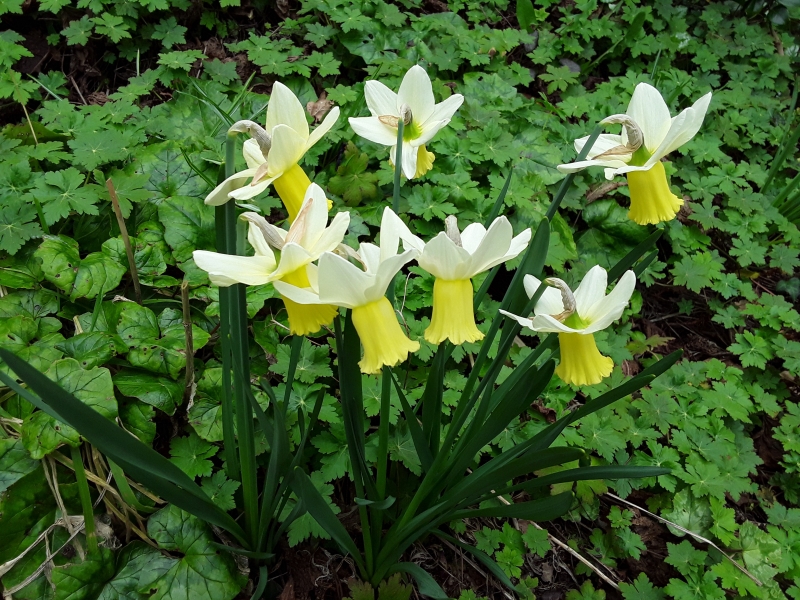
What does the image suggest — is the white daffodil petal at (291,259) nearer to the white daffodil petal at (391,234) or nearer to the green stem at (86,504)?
the white daffodil petal at (391,234)

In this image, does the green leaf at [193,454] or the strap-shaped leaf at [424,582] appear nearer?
the strap-shaped leaf at [424,582]

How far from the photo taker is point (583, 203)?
246 cm

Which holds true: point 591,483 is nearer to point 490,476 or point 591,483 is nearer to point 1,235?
point 490,476

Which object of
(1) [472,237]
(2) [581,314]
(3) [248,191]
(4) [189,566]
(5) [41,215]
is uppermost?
(3) [248,191]

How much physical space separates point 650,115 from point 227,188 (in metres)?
0.76

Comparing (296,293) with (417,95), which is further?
(417,95)

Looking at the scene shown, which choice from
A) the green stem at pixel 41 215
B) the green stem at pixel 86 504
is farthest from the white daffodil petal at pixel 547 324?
the green stem at pixel 41 215

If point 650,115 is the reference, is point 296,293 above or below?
below

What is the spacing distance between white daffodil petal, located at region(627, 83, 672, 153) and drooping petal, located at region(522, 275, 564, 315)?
0.32 meters

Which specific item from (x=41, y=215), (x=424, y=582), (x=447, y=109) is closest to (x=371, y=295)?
(x=447, y=109)

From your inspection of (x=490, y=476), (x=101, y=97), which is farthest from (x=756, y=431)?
(x=101, y=97)

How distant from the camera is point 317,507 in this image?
1.13 meters

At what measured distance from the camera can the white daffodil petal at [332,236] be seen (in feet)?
2.74

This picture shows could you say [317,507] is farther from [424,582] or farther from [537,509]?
[537,509]
